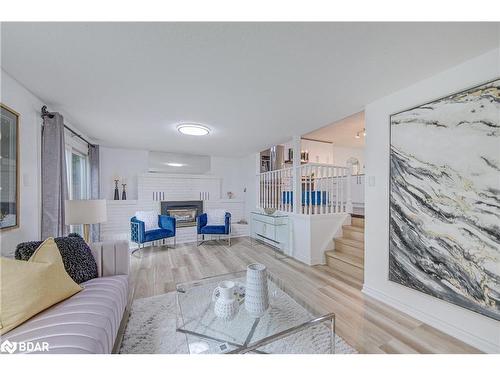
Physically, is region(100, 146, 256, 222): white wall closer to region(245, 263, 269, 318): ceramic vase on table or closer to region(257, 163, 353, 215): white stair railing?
region(257, 163, 353, 215): white stair railing

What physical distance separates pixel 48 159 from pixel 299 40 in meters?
2.69

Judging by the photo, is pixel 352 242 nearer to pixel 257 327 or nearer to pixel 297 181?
pixel 297 181

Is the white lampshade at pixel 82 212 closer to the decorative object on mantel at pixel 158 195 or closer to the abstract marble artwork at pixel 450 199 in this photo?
the decorative object on mantel at pixel 158 195

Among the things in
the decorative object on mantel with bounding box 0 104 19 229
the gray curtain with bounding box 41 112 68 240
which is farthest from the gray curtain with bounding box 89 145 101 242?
the decorative object on mantel with bounding box 0 104 19 229

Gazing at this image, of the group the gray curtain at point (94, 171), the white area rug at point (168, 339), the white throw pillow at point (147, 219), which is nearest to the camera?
the white area rug at point (168, 339)

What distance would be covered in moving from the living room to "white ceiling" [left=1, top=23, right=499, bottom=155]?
0.01 metres

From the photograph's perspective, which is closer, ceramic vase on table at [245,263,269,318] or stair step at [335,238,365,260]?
ceramic vase on table at [245,263,269,318]

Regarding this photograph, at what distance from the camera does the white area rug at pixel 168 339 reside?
1.47 meters

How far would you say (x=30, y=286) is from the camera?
1214mm

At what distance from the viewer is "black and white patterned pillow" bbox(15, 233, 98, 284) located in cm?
150

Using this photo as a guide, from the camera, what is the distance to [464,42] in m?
1.36

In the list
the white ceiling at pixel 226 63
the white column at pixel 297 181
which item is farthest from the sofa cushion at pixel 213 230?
the white ceiling at pixel 226 63

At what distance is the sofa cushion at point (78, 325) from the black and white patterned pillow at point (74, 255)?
223 mm
